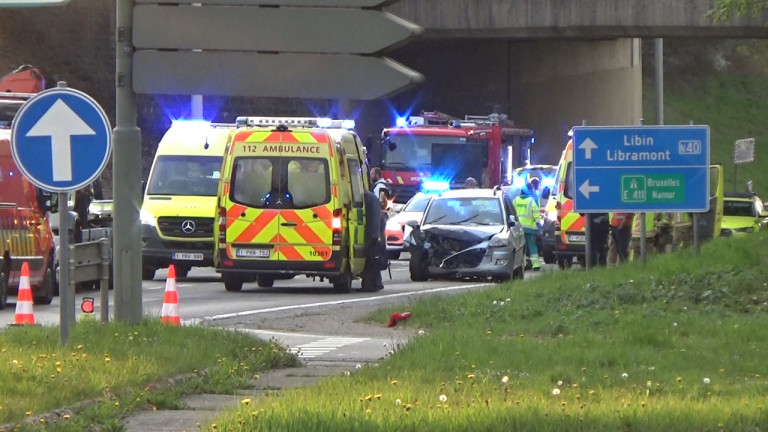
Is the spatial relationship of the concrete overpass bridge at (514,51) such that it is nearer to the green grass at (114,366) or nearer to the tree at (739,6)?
the tree at (739,6)

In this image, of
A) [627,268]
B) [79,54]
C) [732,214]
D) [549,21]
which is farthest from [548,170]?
[627,268]

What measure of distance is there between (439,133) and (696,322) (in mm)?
26621

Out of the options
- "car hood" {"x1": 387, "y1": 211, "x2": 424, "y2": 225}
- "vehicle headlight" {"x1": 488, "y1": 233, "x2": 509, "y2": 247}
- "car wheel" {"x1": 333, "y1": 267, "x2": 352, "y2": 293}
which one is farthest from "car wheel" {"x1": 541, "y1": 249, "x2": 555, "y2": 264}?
"car wheel" {"x1": 333, "y1": 267, "x2": 352, "y2": 293}

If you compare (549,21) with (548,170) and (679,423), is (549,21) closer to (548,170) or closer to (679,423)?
(548,170)

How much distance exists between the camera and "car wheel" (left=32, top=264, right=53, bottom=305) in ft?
68.8

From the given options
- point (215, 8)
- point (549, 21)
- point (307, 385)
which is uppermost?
point (549, 21)

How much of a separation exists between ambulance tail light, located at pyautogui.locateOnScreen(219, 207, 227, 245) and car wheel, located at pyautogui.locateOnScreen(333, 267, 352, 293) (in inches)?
67.1

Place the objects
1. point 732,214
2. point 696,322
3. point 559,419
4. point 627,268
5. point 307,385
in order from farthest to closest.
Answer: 1. point 732,214
2. point 627,268
3. point 696,322
4. point 307,385
5. point 559,419

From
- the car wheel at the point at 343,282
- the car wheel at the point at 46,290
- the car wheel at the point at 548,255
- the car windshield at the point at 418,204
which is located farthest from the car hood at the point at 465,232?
the car windshield at the point at 418,204

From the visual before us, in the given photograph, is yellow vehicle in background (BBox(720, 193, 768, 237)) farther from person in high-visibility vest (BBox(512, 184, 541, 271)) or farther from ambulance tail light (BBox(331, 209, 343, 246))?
ambulance tail light (BBox(331, 209, 343, 246))

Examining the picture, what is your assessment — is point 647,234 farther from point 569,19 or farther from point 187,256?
point 569,19

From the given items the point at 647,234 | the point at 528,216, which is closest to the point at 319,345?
the point at 647,234

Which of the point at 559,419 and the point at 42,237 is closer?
the point at 559,419

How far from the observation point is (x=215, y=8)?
12.9 metres
